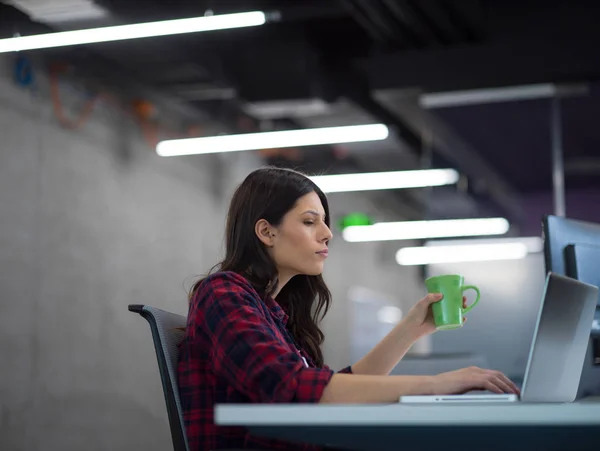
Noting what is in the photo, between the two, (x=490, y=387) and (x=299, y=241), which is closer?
(x=490, y=387)

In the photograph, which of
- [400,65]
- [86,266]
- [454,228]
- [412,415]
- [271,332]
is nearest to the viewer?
[412,415]

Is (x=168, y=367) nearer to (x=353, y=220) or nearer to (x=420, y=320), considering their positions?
(x=420, y=320)

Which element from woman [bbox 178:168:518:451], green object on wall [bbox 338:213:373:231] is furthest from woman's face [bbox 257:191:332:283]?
green object on wall [bbox 338:213:373:231]

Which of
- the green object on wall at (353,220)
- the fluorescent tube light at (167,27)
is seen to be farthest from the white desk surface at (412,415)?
the green object on wall at (353,220)

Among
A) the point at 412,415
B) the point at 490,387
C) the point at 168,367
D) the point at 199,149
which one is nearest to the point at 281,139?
the point at 199,149

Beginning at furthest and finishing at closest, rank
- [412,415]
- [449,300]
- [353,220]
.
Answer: [353,220]
[449,300]
[412,415]

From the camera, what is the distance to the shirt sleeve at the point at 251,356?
1.36 meters

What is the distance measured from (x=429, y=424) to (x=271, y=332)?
531 mm

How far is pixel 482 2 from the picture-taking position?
17.9 feet

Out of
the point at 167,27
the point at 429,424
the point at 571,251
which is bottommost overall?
the point at 429,424

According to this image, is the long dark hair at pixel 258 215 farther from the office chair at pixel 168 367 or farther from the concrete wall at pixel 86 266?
the concrete wall at pixel 86 266

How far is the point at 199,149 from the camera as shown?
533cm

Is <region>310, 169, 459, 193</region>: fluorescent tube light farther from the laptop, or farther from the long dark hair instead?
the laptop

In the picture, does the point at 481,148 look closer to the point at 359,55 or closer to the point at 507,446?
the point at 359,55
